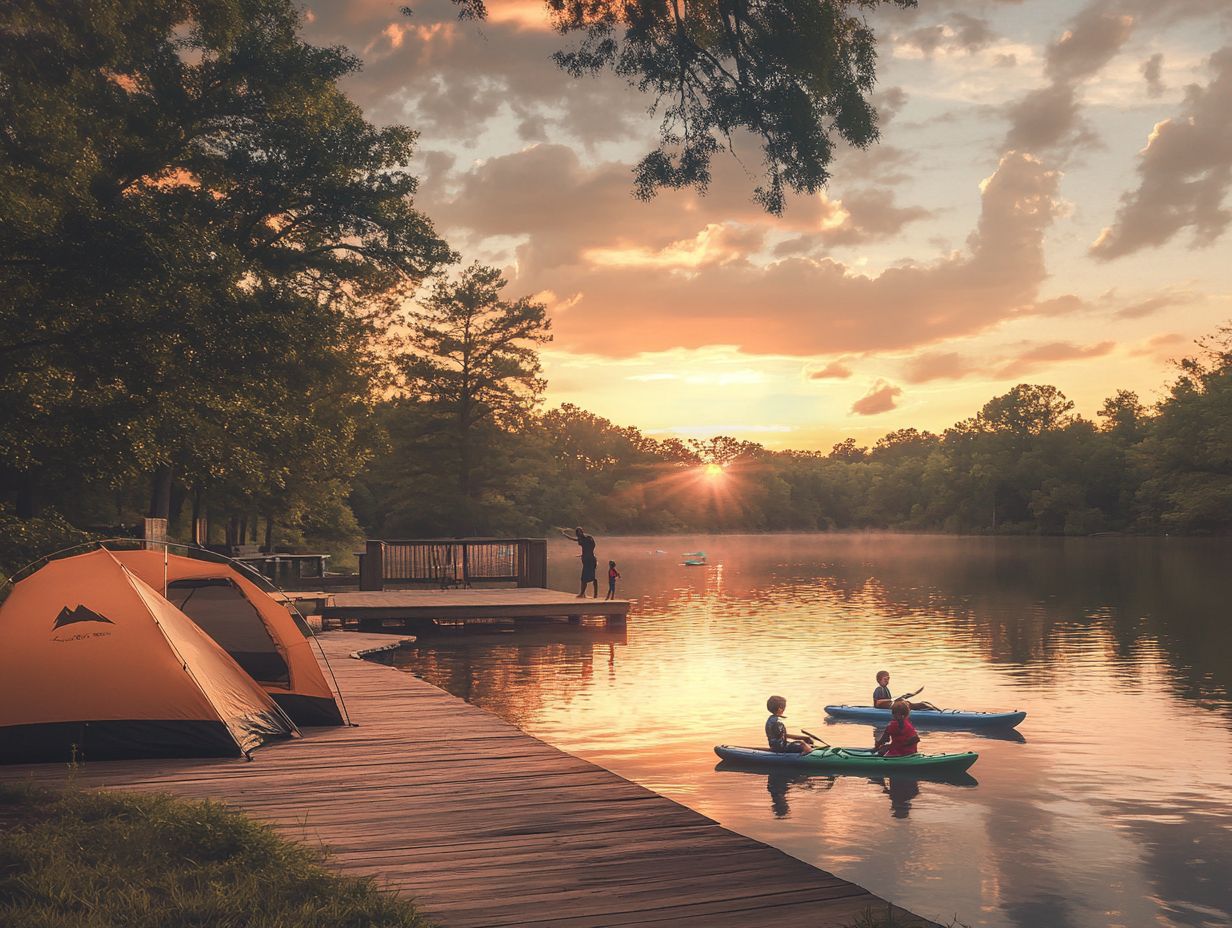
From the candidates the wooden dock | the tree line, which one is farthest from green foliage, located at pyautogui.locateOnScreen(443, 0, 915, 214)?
the tree line

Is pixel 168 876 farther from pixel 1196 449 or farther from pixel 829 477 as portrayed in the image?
pixel 829 477

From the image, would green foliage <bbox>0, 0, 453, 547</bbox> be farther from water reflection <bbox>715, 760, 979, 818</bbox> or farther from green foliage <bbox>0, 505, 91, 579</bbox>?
water reflection <bbox>715, 760, 979, 818</bbox>

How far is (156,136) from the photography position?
2622 cm

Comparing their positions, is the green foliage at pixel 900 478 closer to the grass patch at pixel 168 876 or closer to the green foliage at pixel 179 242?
the green foliage at pixel 179 242

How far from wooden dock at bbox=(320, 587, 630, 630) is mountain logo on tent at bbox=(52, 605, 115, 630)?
654 inches

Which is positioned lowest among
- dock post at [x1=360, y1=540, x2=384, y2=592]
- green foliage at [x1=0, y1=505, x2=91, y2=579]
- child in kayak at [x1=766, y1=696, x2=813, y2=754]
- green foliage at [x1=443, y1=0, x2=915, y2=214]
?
child in kayak at [x1=766, y1=696, x2=813, y2=754]

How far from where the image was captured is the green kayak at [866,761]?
1355 cm

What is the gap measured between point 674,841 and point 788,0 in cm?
721

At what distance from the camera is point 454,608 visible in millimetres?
27141

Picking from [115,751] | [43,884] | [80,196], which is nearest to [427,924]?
[43,884]

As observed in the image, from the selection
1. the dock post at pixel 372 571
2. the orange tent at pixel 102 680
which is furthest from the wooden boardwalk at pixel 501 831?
the dock post at pixel 372 571

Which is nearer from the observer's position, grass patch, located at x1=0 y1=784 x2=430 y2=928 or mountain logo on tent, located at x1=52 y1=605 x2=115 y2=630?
grass patch, located at x1=0 y1=784 x2=430 y2=928

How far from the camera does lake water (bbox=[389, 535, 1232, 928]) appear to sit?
32.3 feet

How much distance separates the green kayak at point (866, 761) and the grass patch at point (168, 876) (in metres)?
7.89
